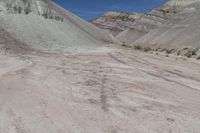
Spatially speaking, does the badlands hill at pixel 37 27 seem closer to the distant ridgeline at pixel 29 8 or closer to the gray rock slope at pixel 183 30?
the distant ridgeline at pixel 29 8

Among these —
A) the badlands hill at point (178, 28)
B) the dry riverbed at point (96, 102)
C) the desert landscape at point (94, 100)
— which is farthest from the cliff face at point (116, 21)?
the dry riverbed at point (96, 102)

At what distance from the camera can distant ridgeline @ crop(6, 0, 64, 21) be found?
150ft

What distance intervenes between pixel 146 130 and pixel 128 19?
169 metres

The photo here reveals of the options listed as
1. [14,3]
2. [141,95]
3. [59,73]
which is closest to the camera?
[141,95]

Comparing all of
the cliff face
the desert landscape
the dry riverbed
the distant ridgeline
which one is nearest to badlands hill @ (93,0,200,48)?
the distant ridgeline

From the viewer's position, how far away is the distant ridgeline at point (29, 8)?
45.7 metres

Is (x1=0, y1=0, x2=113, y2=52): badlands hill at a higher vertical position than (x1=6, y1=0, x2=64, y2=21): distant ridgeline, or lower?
lower

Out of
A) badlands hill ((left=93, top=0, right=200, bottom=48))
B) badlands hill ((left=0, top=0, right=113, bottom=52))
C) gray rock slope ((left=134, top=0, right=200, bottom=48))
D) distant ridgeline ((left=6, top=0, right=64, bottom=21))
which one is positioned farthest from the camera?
badlands hill ((left=93, top=0, right=200, bottom=48))

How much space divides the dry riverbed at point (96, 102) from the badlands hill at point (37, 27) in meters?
18.3

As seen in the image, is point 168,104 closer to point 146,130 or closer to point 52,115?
point 146,130

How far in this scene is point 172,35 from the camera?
72.1m

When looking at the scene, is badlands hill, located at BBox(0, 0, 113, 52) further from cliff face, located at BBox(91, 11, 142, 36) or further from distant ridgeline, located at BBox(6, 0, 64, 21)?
cliff face, located at BBox(91, 11, 142, 36)

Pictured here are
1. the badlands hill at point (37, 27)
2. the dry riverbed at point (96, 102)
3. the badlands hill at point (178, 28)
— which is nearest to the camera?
the dry riverbed at point (96, 102)

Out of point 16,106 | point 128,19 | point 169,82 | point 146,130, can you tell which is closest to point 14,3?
point 169,82
